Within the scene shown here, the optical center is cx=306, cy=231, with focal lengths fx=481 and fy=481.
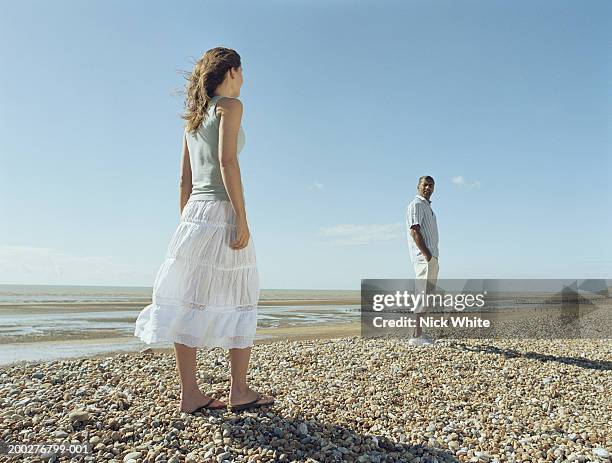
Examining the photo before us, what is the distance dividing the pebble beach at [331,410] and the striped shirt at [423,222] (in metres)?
1.63

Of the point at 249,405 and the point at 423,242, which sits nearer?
the point at 249,405

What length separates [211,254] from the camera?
369 centimetres

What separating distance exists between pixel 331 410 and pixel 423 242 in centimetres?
395

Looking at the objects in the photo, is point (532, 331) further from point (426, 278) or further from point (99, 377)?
point (99, 377)

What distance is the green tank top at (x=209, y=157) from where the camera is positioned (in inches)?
146

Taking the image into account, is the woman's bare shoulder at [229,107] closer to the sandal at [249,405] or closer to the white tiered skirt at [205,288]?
the white tiered skirt at [205,288]

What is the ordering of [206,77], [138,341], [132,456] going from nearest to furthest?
[132,456] < [206,77] < [138,341]

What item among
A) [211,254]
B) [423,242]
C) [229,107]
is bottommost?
[211,254]

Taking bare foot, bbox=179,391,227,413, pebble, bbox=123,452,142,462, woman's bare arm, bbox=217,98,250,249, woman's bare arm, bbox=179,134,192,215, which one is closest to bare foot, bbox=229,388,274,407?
bare foot, bbox=179,391,227,413

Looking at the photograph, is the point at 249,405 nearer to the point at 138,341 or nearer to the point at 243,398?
the point at 243,398

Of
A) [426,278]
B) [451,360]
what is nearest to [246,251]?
[451,360]

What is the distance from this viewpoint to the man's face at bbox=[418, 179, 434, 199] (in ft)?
25.6

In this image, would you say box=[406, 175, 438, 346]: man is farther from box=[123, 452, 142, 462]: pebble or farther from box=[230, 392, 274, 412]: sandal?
box=[123, 452, 142, 462]: pebble

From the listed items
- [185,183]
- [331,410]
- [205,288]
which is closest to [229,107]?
[185,183]
